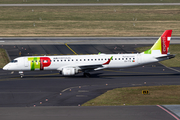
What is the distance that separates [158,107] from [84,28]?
248 ft

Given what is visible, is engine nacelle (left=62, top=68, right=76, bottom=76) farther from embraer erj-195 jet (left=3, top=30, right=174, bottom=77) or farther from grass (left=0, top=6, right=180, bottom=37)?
grass (left=0, top=6, right=180, bottom=37)

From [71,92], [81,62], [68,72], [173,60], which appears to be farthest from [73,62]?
[173,60]

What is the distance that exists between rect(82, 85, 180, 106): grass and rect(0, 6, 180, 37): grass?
183 feet

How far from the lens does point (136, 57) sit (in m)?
49.2

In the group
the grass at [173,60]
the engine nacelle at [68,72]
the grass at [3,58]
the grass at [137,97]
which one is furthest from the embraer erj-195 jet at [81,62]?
the grass at [3,58]

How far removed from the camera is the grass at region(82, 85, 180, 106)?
33688mm

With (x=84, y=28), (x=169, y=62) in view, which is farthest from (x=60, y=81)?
(x=84, y=28)

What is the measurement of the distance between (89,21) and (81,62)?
68.1 meters

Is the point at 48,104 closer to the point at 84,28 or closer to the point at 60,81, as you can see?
the point at 60,81

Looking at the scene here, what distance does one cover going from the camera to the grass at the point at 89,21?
3858 inches

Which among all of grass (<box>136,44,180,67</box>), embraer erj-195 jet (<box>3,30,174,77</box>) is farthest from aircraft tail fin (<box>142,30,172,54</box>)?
grass (<box>136,44,180,67</box>)

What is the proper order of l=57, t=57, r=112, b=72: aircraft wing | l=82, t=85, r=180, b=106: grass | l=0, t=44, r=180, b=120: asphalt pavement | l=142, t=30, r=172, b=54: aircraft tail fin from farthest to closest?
l=142, t=30, r=172, b=54: aircraft tail fin
l=57, t=57, r=112, b=72: aircraft wing
l=82, t=85, r=180, b=106: grass
l=0, t=44, r=180, b=120: asphalt pavement

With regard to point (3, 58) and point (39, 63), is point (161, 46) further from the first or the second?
point (3, 58)

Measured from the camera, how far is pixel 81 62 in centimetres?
4869
